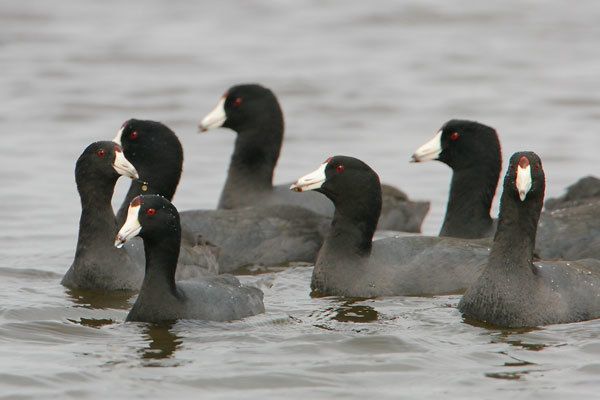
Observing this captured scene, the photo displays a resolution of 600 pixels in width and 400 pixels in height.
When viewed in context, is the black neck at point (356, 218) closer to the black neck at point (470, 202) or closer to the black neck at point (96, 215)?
the black neck at point (470, 202)

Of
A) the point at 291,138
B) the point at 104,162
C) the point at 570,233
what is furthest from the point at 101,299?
the point at 291,138

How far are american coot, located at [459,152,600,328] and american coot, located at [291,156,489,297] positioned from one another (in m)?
0.96

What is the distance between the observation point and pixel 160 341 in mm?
9586

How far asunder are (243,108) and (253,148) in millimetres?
405

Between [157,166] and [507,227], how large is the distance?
372 cm

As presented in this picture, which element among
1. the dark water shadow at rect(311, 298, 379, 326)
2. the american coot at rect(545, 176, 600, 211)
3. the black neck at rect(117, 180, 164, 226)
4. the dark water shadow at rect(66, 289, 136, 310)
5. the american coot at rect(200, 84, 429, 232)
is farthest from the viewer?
the american coot at rect(200, 84, 429, 232)

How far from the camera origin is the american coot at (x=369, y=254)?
1112cm

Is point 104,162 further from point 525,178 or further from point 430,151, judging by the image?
point 525,178

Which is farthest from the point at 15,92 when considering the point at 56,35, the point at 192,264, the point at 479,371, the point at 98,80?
the point at 479,371

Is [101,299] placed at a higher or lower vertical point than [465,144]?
lower

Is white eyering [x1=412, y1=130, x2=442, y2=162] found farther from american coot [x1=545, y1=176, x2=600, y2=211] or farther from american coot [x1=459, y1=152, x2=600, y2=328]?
american coot [x1=459, y1=152, x2=600, y2=328]

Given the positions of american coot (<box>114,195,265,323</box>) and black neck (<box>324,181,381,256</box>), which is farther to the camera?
black neck (<box>324,181,381,256</box>)

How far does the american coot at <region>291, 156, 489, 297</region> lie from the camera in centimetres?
1112

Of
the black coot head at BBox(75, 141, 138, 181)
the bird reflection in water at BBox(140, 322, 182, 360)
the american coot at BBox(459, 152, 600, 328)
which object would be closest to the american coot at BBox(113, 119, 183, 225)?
the black coot head at BBox(75, 141, 138, 181)
